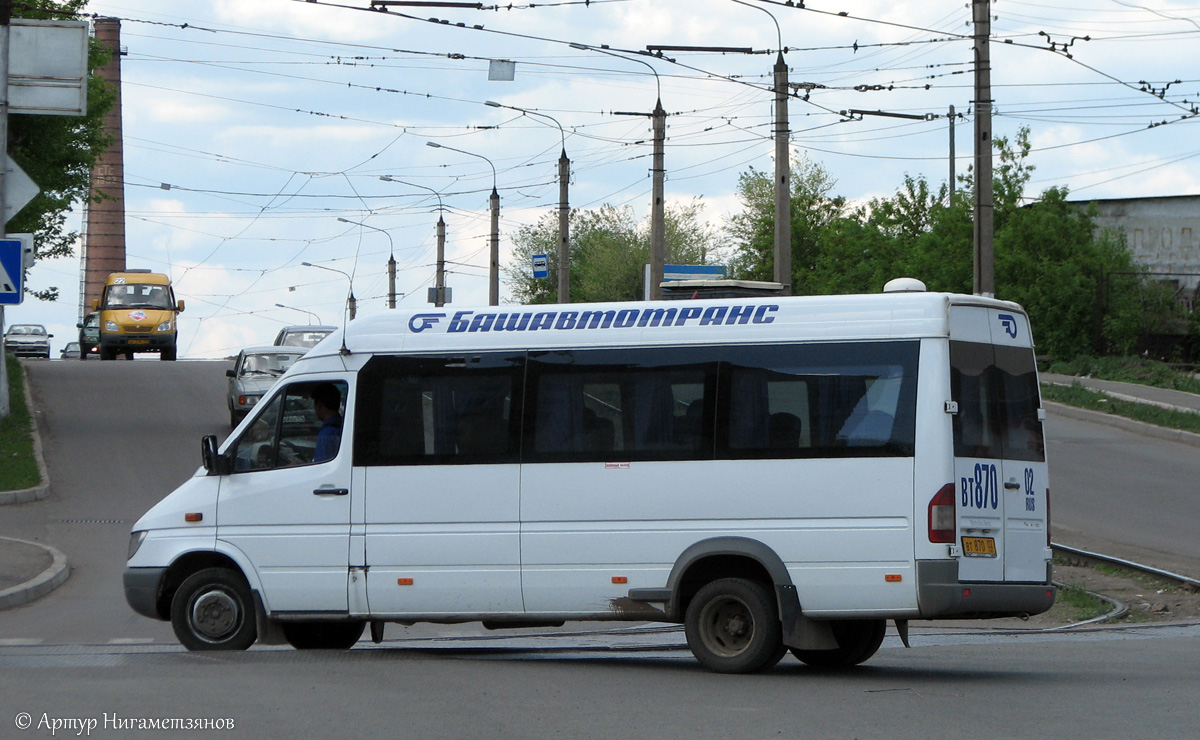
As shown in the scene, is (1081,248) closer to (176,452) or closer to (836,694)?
(176,452)

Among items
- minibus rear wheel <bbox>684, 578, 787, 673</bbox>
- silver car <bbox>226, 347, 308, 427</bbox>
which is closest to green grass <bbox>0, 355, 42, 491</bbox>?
silver car <bbox>226, 347, 308, 427</bbox>

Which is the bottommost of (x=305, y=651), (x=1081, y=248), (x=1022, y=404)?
(x=305, y=651)

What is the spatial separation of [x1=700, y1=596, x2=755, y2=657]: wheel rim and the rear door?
1.46 metres

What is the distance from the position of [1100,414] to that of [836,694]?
73.7ft

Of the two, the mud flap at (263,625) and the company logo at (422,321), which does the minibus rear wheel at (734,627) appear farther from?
the mud flap at (263,625)

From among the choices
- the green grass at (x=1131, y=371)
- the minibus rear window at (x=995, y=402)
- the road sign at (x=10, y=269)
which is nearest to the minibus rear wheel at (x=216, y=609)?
the minibus rear window at (x=995, y=402)

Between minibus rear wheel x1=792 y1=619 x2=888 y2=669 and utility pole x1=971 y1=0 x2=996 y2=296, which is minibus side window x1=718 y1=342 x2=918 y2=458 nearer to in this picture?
minibus rear wheel x1=792 y1=619 x2=888 y2=669

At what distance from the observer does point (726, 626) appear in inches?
→ 392

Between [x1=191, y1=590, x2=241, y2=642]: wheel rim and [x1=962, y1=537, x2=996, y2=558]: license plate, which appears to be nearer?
[x1=962, y1=537, x2=996, y2=558]: license plate

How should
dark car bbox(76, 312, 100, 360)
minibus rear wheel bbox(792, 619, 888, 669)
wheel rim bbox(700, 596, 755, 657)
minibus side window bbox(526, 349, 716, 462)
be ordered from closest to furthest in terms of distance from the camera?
wheel rim bbox(700, 596, 755, 657), minibus side window bbox(526, 349, 716, 462), minibus rear wheel bbox(792, 619, 888, 669), dark car bbox(76, 312, 100, 360)

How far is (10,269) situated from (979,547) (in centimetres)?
1265

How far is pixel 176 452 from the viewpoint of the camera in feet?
84.7

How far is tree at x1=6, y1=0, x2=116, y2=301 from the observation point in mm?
31031

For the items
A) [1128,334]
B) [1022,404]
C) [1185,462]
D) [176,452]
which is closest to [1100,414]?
[1185,462]
